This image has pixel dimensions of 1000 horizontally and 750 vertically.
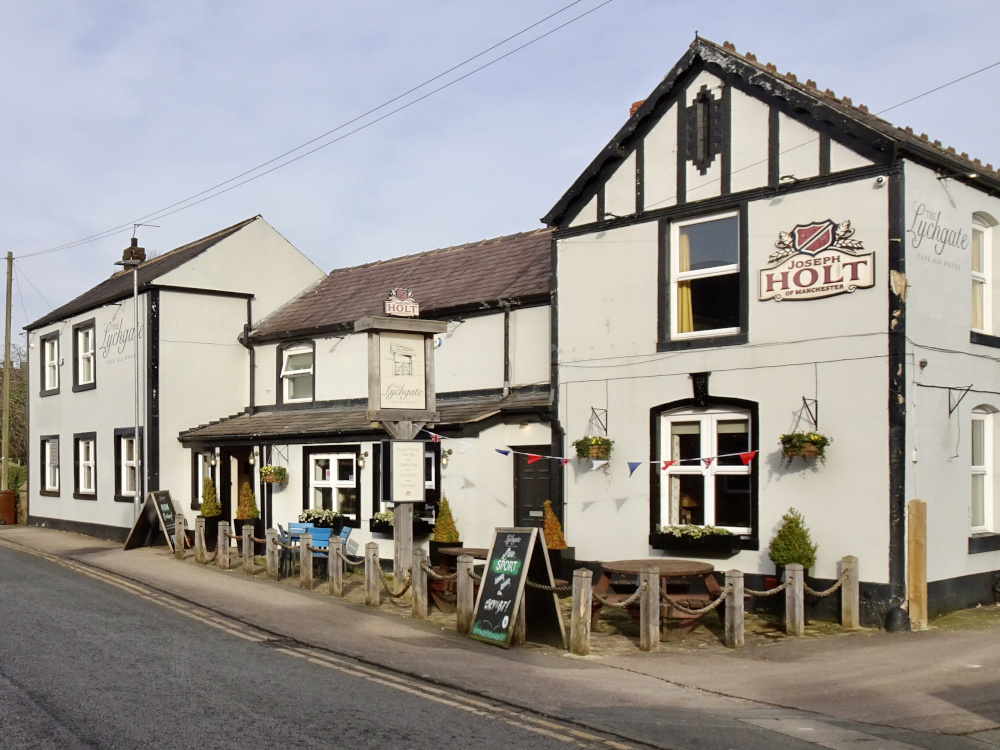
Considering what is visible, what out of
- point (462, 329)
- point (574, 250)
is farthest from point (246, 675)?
point (462, 329)

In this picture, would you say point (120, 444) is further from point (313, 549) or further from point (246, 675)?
point (246, 675)

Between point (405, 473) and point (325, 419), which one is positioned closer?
point (405, 473)

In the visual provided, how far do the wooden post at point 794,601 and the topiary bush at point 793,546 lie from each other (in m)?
0.73

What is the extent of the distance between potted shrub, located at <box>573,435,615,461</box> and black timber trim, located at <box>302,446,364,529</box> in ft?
16.8

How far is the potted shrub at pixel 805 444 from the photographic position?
13016 mm

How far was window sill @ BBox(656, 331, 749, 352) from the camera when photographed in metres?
14.3

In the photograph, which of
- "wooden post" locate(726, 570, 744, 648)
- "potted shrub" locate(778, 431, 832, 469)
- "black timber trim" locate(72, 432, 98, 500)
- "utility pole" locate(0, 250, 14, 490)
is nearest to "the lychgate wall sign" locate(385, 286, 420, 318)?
"potted shrub" locate(778, 431, 832, 469)

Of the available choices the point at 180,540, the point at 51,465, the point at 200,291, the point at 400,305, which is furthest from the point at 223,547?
the point at 51,465

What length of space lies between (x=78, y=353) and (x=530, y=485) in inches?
647

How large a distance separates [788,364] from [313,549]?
8.07 meters

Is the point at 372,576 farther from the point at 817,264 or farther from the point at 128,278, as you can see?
the point at 128,278

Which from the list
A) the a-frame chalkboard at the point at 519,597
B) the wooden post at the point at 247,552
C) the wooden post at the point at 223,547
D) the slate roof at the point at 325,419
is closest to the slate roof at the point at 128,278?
the slate roof at the point at 325,419

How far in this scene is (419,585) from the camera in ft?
45.9

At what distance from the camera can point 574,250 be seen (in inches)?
645
